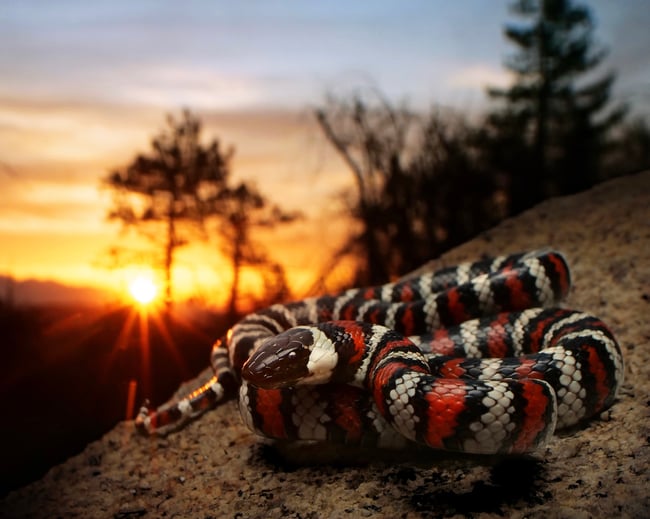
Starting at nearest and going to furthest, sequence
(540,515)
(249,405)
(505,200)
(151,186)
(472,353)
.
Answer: (540,515), (249,405), (472,353), (151,186), (505,200)

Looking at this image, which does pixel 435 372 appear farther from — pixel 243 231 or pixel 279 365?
pixel 243 231

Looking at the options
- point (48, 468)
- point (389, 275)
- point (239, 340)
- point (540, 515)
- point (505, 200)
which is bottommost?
point (48, 468)

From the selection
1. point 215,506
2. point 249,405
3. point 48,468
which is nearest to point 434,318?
point 249,405

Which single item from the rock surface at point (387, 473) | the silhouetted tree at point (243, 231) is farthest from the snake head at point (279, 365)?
the silhouetted tree at point (243, 231)

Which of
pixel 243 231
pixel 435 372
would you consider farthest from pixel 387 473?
pixel 243 231

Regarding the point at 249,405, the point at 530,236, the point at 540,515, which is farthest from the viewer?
the point at 530,236

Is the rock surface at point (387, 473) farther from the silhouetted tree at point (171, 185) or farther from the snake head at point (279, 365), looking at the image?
the silhouetted tree at point (171, 185)

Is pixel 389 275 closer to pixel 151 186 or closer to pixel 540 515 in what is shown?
pixel 151 186

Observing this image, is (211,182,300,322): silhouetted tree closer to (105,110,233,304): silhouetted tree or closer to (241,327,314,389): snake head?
(105,110,233,304): silhouetted tree
